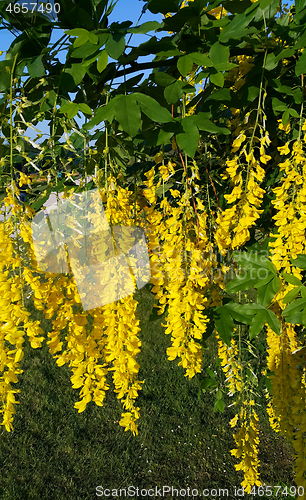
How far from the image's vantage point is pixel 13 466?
10.2 feet

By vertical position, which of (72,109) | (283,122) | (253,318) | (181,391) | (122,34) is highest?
(122,34)

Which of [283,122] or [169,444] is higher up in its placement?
[283,122]

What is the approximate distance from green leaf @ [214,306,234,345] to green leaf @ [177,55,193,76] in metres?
0.71

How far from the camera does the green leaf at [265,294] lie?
1.09m

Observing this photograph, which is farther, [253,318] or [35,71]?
[253,318]

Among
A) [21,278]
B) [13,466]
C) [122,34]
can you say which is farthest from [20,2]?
[13,466]

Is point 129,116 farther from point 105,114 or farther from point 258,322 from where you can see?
point 258,322

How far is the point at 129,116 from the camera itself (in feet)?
2.94

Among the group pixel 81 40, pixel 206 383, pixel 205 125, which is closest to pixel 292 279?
pixel 205 125

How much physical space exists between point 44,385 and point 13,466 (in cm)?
103

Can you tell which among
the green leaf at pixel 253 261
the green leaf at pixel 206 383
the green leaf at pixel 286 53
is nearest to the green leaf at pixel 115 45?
the green leaf at pixel 286 53

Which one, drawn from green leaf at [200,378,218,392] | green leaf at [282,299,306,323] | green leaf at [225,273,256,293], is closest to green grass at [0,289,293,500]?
green leaf at [200,378,218,392]

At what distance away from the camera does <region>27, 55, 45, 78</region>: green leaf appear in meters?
0.93

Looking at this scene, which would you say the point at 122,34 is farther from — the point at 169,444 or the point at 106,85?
the point at 169,444
